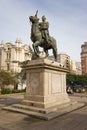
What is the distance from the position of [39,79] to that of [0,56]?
45.4 metres

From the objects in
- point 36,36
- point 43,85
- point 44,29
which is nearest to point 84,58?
point 44,29

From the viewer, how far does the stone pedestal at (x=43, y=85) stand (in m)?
11.3

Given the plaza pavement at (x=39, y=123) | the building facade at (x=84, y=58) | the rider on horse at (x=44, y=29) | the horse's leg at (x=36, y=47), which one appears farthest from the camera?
the building facade at (x=84, y=58)

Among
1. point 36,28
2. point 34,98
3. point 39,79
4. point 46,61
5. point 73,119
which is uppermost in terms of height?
point 36,28

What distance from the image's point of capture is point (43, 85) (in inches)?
451

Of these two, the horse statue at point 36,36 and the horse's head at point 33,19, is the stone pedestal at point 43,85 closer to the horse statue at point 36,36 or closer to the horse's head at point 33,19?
the horse statue at point 36,36

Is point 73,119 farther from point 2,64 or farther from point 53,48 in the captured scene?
point 2,64

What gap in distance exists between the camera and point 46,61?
11.7 meters

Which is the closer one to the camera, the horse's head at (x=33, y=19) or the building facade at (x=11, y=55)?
the horse's head at (x=33, y=19)

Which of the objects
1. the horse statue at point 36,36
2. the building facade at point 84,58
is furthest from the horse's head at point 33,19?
the building facade at point 84,58

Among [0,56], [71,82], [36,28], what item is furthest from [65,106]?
[0,56]

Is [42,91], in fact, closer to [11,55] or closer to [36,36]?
[36,36]

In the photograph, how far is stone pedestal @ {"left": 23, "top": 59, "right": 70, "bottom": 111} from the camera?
11.3m

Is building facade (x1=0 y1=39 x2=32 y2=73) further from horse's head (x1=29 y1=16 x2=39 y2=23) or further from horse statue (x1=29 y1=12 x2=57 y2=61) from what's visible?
horse's head (x1=29 y1=16 x2=39 y2=23)
